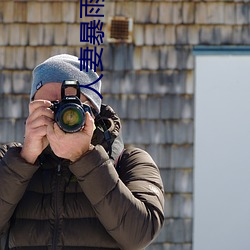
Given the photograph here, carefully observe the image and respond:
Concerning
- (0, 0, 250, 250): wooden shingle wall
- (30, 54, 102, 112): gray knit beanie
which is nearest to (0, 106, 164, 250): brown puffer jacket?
(30, 54, 102, 112): gray knit beanie

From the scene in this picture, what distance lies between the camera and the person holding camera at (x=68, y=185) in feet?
5.31

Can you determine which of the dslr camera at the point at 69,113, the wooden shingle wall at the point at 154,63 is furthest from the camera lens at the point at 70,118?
the wooden shingle wall at the point at 154,63

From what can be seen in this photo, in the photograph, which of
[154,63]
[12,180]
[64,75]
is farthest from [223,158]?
[12,180]

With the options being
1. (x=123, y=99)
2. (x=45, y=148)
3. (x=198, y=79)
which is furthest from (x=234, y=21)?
(x=45, y=148)

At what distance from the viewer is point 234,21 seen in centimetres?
566

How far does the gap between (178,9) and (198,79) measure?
1.97 ft

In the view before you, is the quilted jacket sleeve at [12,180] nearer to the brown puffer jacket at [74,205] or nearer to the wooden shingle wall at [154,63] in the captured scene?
the brown puffer jacket at [74,205]

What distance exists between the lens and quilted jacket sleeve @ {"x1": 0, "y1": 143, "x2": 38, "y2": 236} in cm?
164

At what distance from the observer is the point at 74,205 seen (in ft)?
5.50

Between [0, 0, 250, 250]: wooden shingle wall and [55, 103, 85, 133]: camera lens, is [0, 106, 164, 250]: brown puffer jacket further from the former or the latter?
[0, 0, 250, 250]: wooden shingle wall

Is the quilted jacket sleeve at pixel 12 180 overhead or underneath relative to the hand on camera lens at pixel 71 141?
underneath

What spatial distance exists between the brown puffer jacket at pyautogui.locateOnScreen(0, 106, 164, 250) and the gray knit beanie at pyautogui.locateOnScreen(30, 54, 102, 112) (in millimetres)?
163

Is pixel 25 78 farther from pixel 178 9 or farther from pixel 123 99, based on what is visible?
pixel 178 9

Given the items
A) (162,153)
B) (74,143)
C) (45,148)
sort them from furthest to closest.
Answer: (162,153) → (45,148) → (74,143)
